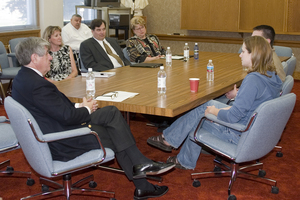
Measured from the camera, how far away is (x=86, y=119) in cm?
252

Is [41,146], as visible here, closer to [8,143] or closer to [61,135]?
[61,135]

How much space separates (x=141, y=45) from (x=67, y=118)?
3.11 metres

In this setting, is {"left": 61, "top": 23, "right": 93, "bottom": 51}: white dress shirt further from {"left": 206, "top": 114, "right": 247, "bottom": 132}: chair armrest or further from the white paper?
{"left": 206, "top": 114, "right": 247, "bottom": 132}: chair armrest

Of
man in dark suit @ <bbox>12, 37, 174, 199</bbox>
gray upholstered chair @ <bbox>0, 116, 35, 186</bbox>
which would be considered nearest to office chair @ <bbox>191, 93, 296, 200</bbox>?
man in dark suit @ <bbox>12, 37, 174, 199</bbox>

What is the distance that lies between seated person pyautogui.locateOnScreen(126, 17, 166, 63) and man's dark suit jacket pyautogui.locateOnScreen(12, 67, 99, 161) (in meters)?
2.76

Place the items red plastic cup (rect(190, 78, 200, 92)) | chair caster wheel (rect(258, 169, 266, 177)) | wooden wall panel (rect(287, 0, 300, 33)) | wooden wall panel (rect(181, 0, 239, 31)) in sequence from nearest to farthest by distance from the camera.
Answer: red plastic cup (rect(190, 78, 200, 92)) → chair caster wheel (rect(258, 169, 266, 177)) → wooden wall panel (rect(287, 0, 300, 33)) → wooden wall panel (rect(181, 0, 239, 31))

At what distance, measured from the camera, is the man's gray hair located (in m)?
2.41

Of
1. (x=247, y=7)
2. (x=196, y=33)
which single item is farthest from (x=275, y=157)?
(x=196, y=33)

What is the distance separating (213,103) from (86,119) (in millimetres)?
1057

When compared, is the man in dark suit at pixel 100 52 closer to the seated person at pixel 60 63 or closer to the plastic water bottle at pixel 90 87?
the seated person at pixel 60 63

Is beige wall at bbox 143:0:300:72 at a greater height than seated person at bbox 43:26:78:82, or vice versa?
beige wall at bbox 143:0:300:72

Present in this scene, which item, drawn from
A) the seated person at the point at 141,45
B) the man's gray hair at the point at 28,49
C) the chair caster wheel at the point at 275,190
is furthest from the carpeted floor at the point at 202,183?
the seated person at the point at 141,45

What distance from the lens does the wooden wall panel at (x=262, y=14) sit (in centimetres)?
718

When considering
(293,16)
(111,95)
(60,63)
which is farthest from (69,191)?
(293,16)
